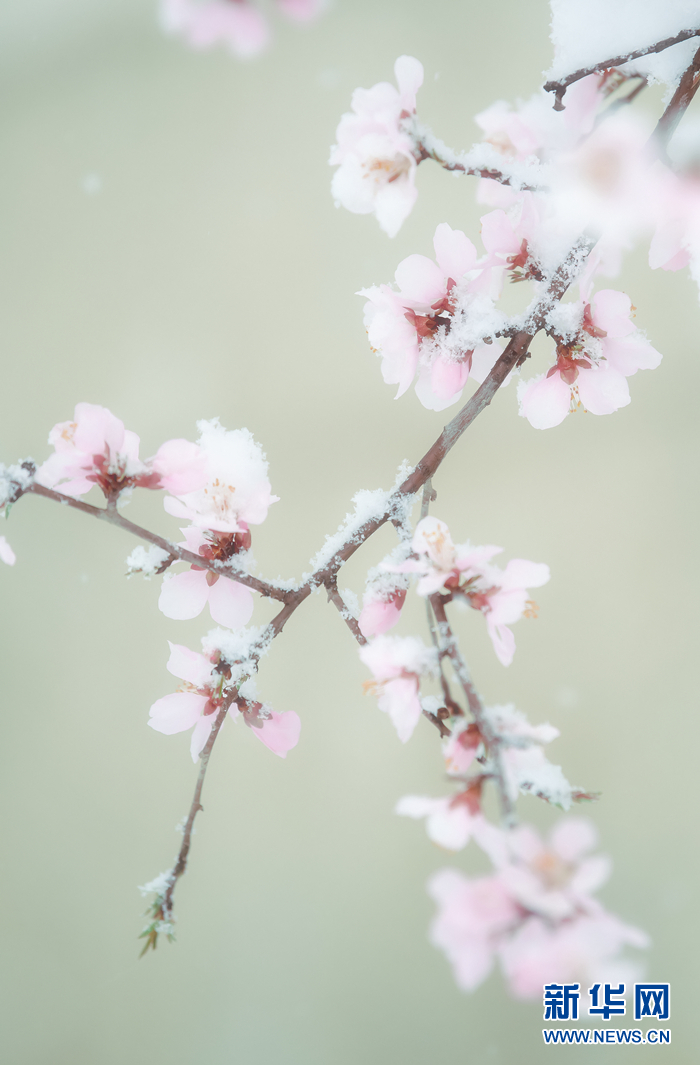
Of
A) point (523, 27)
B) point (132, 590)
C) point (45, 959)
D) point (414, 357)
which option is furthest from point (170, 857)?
point (523, 27)

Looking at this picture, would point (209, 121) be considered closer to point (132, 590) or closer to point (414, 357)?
point (132, 590)

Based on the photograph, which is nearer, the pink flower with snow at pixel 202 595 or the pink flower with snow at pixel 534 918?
the pink flower with snow at pixel 534 918

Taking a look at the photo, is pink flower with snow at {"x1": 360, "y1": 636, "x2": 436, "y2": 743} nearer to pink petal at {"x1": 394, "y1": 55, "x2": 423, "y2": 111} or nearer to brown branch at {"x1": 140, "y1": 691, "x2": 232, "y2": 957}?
brown branch at {"x1": 140, "y1": 691, "x2": 232, "y2": 957}

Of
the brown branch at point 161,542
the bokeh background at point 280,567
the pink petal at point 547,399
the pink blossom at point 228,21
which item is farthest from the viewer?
the bokeh background at point 280,567

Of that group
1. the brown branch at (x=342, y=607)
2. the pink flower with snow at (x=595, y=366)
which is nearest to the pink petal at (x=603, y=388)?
the pink flower with snow at (x=595, y=366)

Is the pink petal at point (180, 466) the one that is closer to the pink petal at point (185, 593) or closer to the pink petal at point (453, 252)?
the pink petal at point (185, 593)

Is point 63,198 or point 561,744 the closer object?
point 561,744
